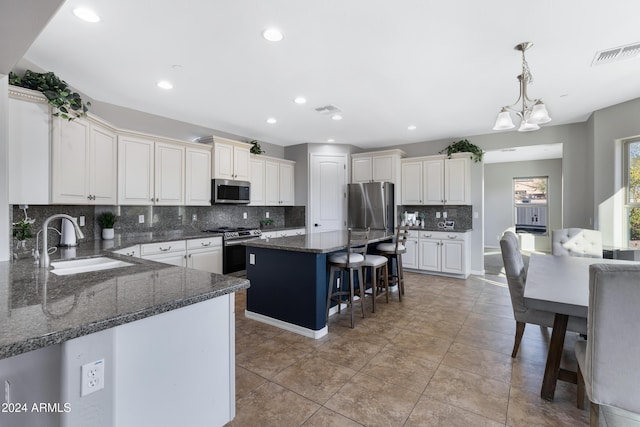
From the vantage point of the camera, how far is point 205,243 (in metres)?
4.23

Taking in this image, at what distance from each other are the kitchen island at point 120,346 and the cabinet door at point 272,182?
13.2 ft

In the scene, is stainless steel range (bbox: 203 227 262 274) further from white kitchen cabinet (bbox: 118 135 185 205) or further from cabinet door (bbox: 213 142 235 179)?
cabinet door (bbox: 213 142 235 179)

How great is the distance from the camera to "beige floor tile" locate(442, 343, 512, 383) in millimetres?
2244

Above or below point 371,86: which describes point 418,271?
below

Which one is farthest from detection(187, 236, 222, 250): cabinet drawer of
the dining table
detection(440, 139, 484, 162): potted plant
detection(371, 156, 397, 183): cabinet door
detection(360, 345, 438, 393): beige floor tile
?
detection(440, 139, 484, 162): potted plant

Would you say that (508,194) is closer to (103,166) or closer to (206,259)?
(206,259)

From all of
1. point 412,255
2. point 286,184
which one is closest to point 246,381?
point 412,255

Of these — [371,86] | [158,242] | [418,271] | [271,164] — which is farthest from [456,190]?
[158,242]

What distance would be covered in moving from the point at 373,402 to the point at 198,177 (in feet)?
12.7

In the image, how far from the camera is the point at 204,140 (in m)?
4.73

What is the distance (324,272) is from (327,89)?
6.76 ft

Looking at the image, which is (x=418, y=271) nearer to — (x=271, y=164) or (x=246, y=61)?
(x=271, y=164)

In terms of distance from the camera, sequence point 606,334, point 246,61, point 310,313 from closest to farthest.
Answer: point 606,334 < point 246,61 < point 310,313

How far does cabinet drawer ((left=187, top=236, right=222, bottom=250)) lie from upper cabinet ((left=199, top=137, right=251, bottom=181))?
3.39ft
